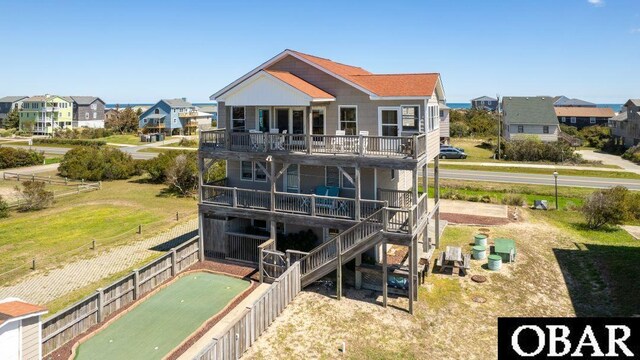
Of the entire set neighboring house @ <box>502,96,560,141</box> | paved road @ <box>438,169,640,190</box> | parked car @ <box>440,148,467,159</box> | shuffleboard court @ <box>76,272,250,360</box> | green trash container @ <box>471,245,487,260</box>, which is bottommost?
shuffleboard court @ <box>76,272,250,360</box>

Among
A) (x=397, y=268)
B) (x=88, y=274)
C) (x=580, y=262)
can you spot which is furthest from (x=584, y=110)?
(x=88, y=274)

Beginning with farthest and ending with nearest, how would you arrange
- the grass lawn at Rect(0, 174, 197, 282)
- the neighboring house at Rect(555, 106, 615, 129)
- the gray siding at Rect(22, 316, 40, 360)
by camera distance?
1. the neighboring house at Rect(555, 106, 615, 129)
2. the grass lawn at Rect(0, 174, 197, 282)
3. the gray siding at Rect(22, 316, 40, 360)

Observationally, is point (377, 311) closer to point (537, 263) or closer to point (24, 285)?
point (537, 263)

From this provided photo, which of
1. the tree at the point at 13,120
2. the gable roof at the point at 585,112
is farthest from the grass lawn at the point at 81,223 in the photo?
the tree at the point at 13,120

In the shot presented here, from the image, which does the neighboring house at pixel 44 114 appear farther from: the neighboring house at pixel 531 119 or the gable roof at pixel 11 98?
the neighboring house at pixel 531 119

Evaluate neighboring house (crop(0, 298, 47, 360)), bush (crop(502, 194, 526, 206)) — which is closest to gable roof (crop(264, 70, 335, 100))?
neighboring house (crop(0, 298, 47, 360))

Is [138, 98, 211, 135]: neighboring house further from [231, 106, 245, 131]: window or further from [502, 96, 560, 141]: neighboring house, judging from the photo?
[231, 106, 245, 131]: window
